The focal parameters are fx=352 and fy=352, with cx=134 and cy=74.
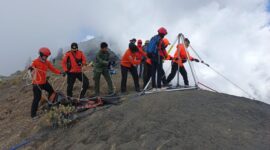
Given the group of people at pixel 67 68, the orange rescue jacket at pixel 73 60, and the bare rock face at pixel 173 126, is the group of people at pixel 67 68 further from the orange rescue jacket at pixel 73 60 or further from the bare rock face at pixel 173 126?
the bare rock face at pixel 173 126

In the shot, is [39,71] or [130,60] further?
[130,60]

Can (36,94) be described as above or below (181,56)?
below

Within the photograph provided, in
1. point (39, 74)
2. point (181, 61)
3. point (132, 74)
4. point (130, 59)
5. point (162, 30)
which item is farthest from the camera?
point (132, 74)

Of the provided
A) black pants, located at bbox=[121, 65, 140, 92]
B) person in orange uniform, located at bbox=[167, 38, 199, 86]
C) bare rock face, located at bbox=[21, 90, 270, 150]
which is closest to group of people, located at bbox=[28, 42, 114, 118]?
black pants, located at bbox=[121, 65, 140, 92]

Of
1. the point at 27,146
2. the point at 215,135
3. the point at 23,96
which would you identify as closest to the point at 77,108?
the point at 27,146

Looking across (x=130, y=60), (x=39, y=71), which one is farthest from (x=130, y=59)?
(x=39, y=71)

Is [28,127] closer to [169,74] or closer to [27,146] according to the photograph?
[27,146]

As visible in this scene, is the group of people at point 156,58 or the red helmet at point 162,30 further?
the group of people at point 156,58

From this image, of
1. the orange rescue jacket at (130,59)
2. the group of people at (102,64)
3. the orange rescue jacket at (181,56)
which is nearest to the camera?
the group of people at (102,64)

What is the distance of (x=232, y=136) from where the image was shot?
25.2 ft

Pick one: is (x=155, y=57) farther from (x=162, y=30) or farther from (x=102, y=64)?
(x=102, y=64)

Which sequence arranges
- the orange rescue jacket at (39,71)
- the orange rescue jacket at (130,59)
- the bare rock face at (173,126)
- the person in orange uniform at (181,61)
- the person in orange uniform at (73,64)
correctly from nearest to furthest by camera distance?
the bare rock face at (173,126) → the orange rescue jacket at (39,71) → the person in orange uniform at (73,64) → the person in orange uniform at (181,61) → the orange rescue jacket at (130,59)

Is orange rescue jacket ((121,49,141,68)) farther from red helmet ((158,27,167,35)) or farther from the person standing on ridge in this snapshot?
red helmet ((158,27,167,35))

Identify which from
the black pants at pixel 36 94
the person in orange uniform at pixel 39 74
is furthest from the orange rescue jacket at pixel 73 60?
the black pants at pixel 36 94
